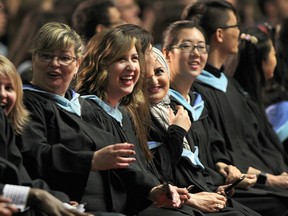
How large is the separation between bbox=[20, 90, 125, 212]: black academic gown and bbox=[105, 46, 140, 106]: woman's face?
319 mm

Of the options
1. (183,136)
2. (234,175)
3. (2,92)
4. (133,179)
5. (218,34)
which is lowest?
(234,175)

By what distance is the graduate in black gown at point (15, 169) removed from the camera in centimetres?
Result: 566

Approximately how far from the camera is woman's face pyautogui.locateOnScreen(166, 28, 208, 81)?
784cm

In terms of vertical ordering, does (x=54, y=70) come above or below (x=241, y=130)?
above

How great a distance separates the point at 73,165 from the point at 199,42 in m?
2.01

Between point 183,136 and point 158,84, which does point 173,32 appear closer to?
point 158,84

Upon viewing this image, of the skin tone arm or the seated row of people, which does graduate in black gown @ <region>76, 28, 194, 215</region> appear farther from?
the skin tone arm

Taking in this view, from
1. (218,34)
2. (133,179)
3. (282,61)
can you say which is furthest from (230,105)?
(133,179)

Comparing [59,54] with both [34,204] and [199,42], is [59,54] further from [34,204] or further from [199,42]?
[199,42]

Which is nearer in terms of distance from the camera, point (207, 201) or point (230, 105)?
point (207, 201)

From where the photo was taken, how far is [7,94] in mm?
5930

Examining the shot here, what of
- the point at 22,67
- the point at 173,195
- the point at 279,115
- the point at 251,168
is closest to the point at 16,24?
the point at 22,67

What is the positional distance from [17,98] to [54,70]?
49 cm

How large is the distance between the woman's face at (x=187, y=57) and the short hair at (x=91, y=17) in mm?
1592
